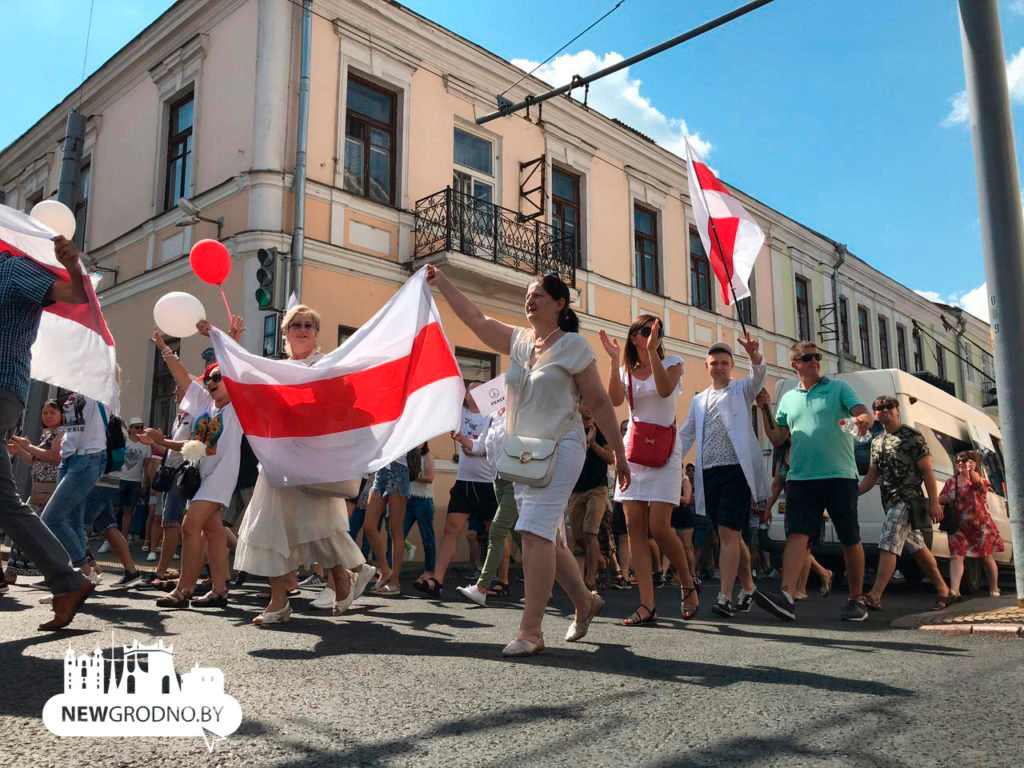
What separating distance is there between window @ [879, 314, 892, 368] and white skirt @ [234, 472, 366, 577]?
95.4 ft

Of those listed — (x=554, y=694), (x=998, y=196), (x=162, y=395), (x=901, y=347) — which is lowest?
(x=554, y=694)

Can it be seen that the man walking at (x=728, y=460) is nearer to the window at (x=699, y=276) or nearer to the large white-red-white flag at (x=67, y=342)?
the large white-red-white flag at (x=67, y=342)

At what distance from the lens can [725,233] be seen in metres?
7.18

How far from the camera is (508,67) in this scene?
16.8 metres

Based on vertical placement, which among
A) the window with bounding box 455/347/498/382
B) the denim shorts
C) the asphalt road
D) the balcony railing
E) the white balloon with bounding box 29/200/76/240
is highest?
the balcony railing

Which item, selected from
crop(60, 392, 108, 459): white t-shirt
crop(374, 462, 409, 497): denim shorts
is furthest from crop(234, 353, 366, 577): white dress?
crop(374, 462, 409, 497): denim shorts

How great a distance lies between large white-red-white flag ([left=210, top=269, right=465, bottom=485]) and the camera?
512 cm

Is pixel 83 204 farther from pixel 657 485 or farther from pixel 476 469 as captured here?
pixel 657 485

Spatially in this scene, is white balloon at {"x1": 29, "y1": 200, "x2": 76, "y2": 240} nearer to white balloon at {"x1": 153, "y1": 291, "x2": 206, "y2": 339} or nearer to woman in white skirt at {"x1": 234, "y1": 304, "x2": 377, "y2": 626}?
white balloon at {"x1": 153, "y1": 291, "x2": 206, "y2": 339}

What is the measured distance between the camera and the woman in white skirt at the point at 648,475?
5.60 meters

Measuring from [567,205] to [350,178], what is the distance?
222 inches

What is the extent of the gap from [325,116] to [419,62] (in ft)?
8.13

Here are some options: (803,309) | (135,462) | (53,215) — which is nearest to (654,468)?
(53,215)

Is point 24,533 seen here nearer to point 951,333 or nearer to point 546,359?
point 546,359
